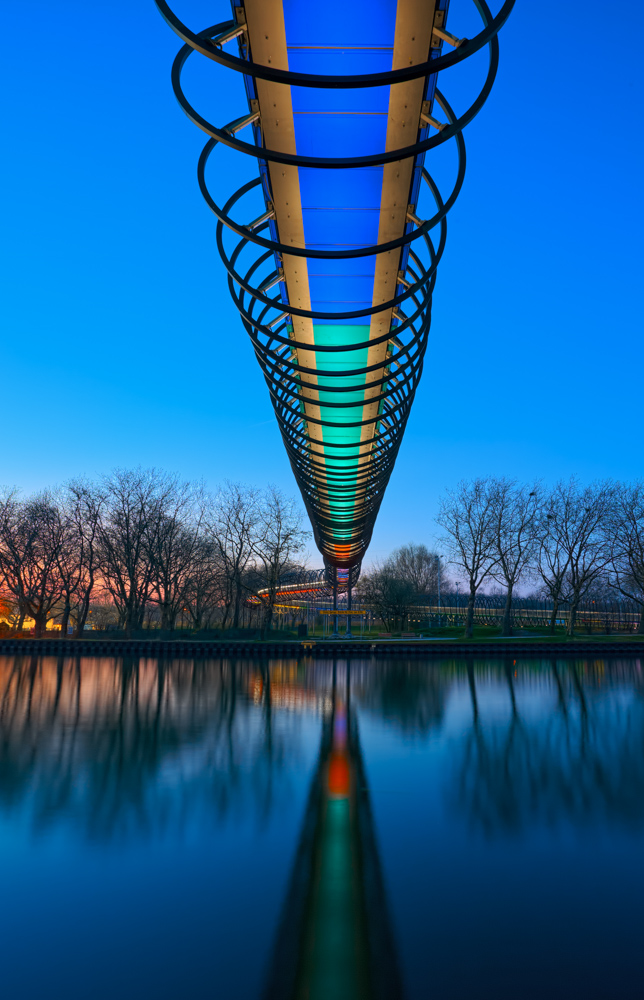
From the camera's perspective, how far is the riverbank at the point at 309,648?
108 ft

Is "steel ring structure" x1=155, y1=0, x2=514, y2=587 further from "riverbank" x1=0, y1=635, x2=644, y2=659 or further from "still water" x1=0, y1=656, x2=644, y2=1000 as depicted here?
"riverbank" x1=0, y1=635, x2=644, y2=659

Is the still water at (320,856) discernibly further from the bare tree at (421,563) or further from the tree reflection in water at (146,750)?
the bare tree at (421,563)

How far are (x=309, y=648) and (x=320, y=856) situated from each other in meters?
→ 26.0

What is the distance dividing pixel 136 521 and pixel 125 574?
4700mm

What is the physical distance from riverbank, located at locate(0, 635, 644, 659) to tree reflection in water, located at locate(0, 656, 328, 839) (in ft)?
30.3

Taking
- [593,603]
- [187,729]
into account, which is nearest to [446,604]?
[593,603]

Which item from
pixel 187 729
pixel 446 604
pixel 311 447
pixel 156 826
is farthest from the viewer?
pixel 446 604

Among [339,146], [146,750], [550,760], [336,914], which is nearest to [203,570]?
[146,750]

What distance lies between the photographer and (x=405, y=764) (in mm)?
11227

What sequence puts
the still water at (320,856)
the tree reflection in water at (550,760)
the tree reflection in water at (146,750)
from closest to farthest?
the still water at (320,856)
the tree reflection in water at (146,750)
the tree reflection in water at (550,760)

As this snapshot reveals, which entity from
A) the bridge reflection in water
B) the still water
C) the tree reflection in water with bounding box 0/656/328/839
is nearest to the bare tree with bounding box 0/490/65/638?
the tree reflection in water with bounding box 0/656/328/839

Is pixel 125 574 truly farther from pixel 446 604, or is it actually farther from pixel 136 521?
pixel 446 604

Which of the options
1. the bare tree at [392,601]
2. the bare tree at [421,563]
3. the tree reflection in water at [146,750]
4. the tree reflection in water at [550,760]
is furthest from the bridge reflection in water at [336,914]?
Result: the bare tree at [421,563]

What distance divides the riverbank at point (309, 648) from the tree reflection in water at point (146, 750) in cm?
924
